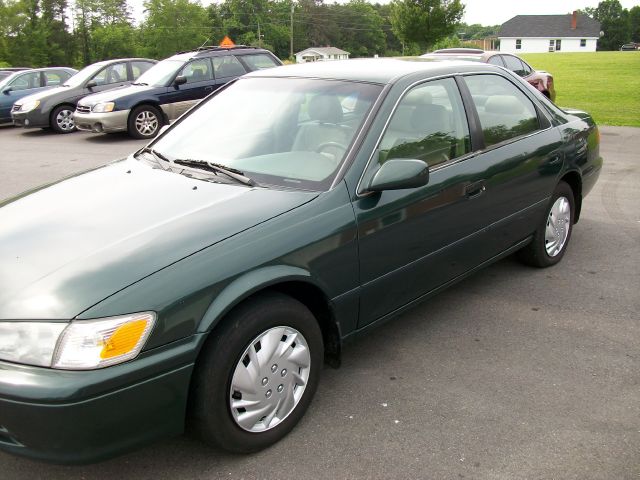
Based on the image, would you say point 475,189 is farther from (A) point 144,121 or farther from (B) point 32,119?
(B) point 32,119

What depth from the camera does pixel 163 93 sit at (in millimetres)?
12547

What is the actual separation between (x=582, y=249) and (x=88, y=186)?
157 inches

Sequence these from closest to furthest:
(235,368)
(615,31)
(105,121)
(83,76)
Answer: (235,368)
(105,121)
(83,76)
(615,31)

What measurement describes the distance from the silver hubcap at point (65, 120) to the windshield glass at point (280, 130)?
11.5 meters

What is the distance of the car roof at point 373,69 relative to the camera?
357 centimetres

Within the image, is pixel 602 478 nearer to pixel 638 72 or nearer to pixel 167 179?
pixel 167 179

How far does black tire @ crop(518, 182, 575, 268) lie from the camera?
4629 mm

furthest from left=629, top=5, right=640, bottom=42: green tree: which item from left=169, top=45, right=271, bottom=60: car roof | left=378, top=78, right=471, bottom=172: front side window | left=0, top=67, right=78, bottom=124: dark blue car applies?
left=378, top=78, right=471, bottom=172: front side window

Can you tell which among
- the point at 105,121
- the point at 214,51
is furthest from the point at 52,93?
the point at 214,51

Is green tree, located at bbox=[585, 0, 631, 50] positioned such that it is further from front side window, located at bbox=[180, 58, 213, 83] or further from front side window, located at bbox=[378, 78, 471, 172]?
front side window, located at bbox=[378, 78, 471, 172]

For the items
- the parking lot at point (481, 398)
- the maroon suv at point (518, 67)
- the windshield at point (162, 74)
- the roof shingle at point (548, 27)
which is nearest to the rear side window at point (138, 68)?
the windshield at point (162, 74)

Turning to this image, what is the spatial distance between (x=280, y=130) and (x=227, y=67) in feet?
33.0

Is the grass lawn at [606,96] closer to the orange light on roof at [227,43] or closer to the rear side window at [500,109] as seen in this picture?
the orange light on roof at [227,43]

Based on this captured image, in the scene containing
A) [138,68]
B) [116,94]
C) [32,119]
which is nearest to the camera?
[116,94]
